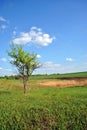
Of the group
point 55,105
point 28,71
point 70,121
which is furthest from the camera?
point 28,71

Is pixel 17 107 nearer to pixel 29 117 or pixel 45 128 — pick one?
pixel 29 117

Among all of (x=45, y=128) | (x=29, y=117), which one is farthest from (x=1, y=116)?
(x=45, y=128)

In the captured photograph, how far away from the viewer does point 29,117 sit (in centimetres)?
770

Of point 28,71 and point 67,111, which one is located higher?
point 28,71

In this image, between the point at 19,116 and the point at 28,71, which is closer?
the point at 19,116

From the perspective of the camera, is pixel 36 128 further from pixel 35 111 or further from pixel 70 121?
pixel 70 121

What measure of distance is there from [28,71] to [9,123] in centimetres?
2395

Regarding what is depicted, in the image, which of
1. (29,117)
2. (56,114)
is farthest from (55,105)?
(29,117)

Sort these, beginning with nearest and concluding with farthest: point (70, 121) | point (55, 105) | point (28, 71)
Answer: point (70, 121) < point (55, 105) < point (28, 71)

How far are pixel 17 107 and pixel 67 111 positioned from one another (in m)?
1.81

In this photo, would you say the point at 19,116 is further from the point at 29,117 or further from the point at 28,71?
the point at 28,71

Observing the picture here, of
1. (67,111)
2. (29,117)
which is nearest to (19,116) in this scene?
(29,117)

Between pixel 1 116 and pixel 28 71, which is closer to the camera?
pixel 1 116

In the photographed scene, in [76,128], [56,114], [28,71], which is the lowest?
[76,128]
